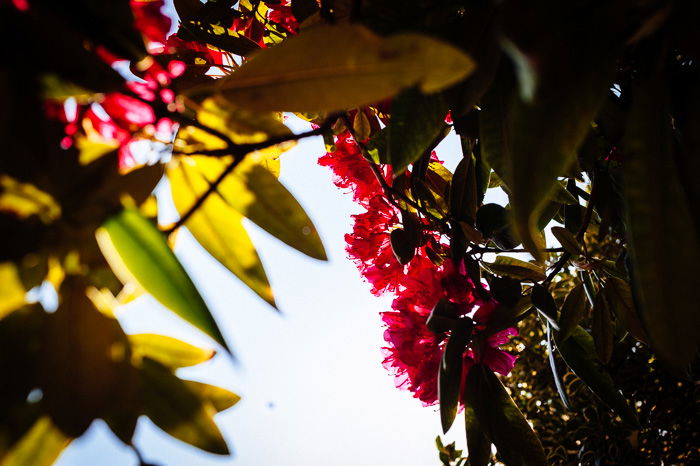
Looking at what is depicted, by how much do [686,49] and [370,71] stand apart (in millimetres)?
263

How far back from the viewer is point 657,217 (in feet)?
1.04

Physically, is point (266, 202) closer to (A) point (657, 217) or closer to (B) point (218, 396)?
(B) point (218, 396)

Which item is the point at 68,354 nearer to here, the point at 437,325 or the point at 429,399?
the point at 437,325

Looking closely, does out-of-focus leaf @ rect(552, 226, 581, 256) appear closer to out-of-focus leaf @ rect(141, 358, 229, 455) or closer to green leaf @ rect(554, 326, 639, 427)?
green leaf @ rect(554, 326, 639, 427)

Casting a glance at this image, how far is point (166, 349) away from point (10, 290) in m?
0.15

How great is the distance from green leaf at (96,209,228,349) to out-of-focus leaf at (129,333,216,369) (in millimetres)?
93

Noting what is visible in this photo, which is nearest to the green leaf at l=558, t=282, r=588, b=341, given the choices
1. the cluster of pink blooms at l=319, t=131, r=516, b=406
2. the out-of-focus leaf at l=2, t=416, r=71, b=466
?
the cluster of pink blooms at l=319, t=131, r=516, b=406

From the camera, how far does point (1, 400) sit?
0.30m

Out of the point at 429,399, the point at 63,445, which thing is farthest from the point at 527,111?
the point at 429,399

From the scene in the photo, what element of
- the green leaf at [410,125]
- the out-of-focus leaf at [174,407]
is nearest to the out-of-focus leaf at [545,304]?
the green leaf at [410,125]

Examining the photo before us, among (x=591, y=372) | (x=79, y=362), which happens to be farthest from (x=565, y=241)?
(x=79, y=362)

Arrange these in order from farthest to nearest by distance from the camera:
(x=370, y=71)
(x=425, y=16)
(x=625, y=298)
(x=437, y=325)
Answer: (x=625, y=298)
(x=437, y=325)
(x=425, y=16)
(x=370, y=71)

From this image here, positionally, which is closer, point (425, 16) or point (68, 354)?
point (68, 354)

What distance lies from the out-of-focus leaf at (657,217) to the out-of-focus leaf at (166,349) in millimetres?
393
